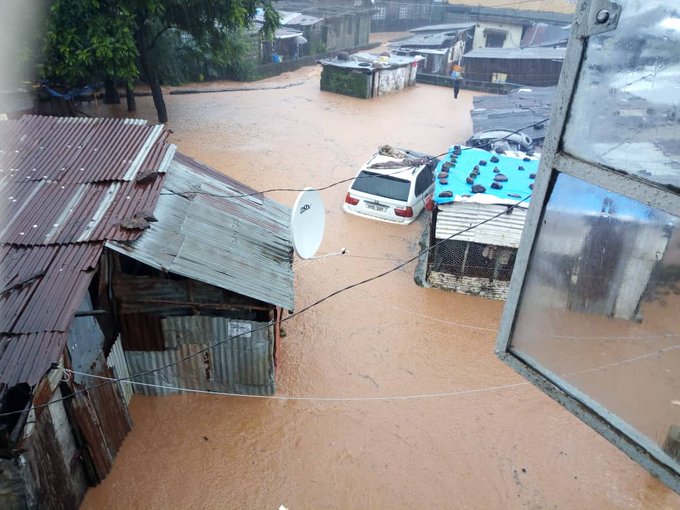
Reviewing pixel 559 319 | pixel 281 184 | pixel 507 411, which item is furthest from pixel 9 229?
pixel 281 184

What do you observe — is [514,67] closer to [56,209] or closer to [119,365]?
[56,209]

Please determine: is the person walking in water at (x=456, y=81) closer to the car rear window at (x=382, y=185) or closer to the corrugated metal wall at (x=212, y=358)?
the car rear window at (x=382, y=185)

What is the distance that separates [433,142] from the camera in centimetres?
1983

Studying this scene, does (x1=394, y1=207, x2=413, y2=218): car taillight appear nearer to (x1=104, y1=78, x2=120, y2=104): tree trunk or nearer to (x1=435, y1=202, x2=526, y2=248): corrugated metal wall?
(x1=435, y1=202, x2=526, y2=248): corrugated metal wall

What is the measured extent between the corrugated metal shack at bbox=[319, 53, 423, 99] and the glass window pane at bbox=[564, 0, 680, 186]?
23.5 m

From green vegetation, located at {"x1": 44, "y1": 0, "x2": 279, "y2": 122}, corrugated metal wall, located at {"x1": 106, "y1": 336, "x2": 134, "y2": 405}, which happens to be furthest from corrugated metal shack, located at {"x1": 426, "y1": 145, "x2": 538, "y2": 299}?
green vegetation, located at {"x1": 44, "y1": 0, "x2": 279, "y2": 122}

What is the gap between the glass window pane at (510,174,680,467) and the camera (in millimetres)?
2356

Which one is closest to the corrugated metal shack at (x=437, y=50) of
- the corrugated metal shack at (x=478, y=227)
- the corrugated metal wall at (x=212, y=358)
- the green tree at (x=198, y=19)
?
the green tree at (x=198, y=19)

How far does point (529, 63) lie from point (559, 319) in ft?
91.6

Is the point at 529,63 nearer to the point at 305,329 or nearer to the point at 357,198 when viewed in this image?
the point at 357,198

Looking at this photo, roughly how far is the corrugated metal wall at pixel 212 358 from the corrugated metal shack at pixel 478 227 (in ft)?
13.2

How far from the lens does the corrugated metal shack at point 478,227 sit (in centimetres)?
923

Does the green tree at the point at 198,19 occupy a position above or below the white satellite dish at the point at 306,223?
above

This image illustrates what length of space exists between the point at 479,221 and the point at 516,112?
9566mm
